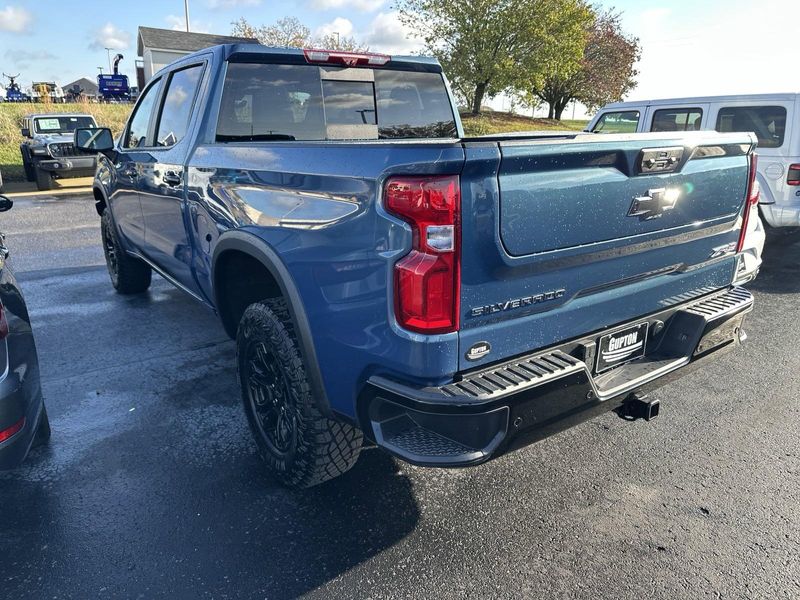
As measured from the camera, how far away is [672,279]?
2.64 m

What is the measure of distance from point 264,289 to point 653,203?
1961mm

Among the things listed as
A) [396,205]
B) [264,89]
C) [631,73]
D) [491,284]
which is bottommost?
[491,284]

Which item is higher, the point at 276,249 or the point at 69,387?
the point at 276,249

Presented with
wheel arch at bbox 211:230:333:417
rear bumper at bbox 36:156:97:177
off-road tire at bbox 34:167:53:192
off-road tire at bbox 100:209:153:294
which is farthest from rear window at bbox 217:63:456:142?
off-road tire at bbox 34:167:53:192

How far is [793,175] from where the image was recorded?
6676mm

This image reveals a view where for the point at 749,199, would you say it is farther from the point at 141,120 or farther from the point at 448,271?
the point at 141,120

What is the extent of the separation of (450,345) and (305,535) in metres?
1.18

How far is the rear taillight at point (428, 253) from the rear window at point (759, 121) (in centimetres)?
659

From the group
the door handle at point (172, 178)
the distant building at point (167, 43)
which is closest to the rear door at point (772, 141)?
the door handle at point (172, 178)

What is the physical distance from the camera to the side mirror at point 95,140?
4.73 metres

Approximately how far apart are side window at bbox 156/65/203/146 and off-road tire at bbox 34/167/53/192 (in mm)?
12604

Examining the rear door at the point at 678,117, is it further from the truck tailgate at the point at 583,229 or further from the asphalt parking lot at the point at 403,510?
the truck tailgate at the point at 583,229

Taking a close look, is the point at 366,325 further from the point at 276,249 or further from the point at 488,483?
the point at 488,483

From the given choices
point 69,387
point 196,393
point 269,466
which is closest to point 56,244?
point 69,387
